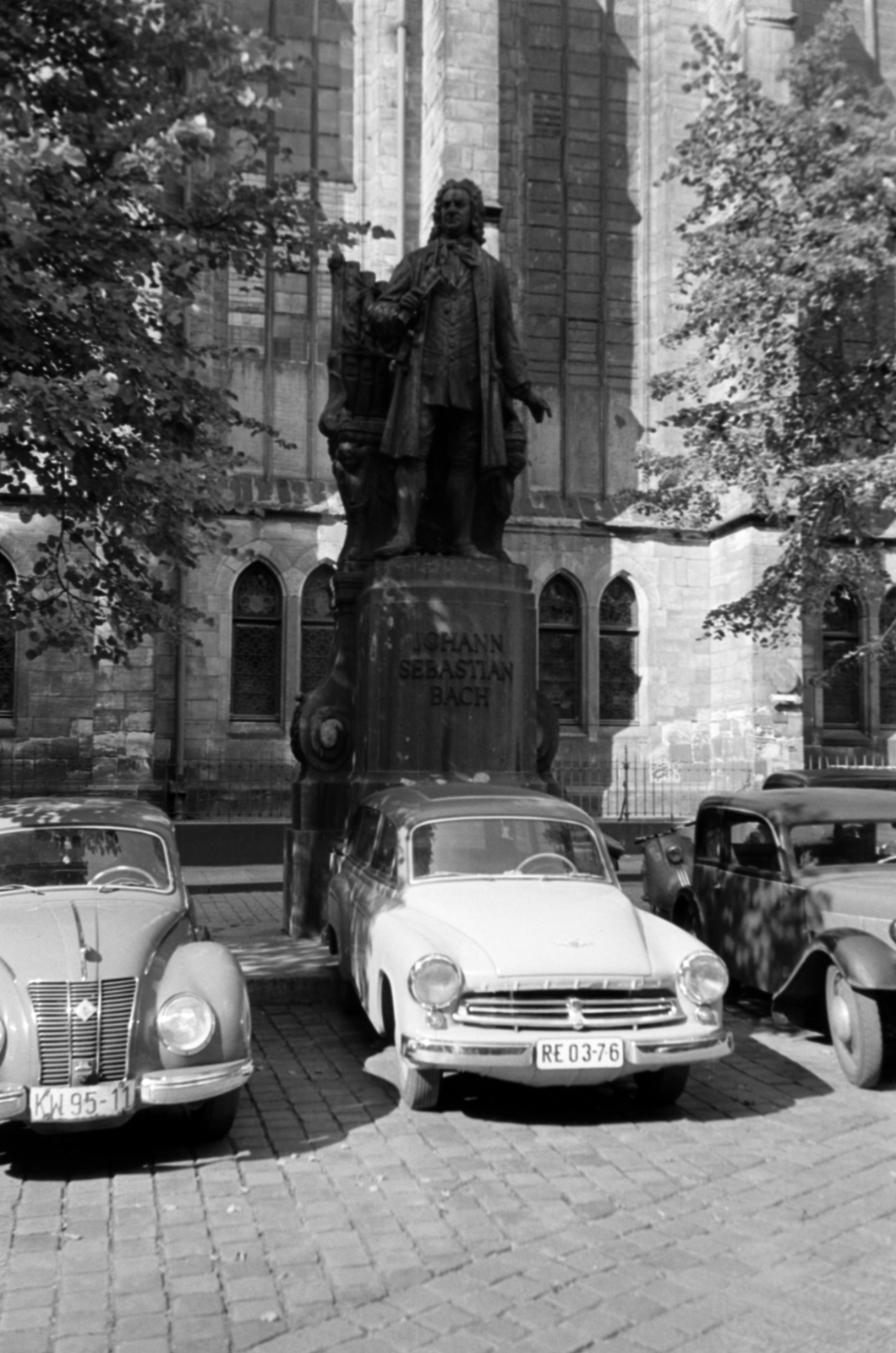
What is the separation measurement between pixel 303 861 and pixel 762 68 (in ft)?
61.1

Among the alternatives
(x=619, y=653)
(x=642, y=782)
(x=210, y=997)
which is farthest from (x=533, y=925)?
(x=619, y=653)

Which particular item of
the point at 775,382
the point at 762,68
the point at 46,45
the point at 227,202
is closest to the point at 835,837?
the point at 227,202

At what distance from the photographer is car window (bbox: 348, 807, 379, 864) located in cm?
782

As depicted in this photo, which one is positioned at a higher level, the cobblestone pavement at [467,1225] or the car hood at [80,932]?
the car hood at [80,932]

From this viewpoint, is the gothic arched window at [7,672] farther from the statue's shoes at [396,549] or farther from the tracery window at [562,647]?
the statue's shoes at [396,549]

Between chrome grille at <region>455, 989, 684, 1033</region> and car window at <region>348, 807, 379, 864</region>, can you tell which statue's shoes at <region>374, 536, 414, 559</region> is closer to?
car window at <region>348, 807, 379, 864</region>

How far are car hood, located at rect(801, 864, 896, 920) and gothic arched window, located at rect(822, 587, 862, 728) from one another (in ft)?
59.0

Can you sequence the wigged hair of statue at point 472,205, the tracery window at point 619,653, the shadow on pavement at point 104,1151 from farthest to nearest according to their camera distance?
the tracery window at point 619,653
the wigged hair of statue at point 472,205
the shadow on pavement at point 104,1151

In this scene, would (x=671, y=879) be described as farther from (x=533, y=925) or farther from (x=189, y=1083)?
(x=189, y=1083)

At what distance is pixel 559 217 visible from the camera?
83.4ft

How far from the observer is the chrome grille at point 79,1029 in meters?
5.06

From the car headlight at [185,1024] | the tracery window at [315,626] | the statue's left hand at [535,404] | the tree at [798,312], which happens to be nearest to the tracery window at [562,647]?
the tracery window at [315,626]

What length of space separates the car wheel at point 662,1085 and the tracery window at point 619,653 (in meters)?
18.7

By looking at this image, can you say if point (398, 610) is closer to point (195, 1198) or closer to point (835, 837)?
point (835, 837)
